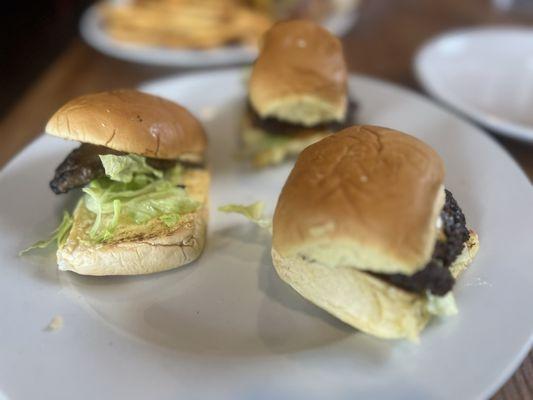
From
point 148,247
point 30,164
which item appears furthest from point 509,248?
point 30,164

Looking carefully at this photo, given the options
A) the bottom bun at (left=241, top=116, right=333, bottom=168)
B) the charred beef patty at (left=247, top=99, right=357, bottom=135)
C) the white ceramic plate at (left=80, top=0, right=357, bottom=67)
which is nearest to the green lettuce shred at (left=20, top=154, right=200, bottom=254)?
→ the bottom bun at (left=241, top=116, right=333, bottom=168)

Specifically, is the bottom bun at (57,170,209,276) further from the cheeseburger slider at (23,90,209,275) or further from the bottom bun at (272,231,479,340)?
the bottom bun at (272,231,479,340)

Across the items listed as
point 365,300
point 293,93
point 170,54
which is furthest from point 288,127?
point 365,300

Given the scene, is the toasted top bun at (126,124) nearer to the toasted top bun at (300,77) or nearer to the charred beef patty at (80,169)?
the charred beef patty at (80,169)

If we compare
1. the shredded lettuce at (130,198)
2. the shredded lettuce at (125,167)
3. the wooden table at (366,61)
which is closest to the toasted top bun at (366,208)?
the shredded lettuce at (130,198)

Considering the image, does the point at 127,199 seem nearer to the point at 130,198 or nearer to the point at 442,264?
the point at 130,198

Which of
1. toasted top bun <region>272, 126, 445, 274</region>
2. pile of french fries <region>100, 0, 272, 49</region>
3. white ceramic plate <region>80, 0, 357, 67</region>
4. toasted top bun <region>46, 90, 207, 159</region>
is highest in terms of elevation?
toasted top bun <region>272, 126, 445, 274</region>
